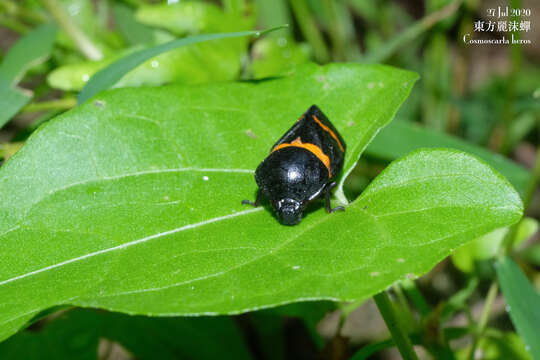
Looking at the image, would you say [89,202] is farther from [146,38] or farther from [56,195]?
[146,38]

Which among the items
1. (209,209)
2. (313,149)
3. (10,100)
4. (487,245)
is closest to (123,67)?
(10,100)

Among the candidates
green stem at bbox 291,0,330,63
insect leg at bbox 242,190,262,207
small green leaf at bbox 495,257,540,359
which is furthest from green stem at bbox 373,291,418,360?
green stem at bbox 291,0,330,63

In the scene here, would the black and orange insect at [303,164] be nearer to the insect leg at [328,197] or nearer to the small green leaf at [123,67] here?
the insect leg at [328,197]

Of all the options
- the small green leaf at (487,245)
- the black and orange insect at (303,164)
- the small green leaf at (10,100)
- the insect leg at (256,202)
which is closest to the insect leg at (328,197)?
the black and orange insect at (303,164)

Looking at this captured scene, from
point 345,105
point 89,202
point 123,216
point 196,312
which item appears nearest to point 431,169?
point 345,105

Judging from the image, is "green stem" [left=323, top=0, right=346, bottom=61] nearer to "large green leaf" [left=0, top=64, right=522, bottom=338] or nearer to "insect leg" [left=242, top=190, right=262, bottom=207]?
"large green leaf" [left=0, top=64, right=522, bottom=338]

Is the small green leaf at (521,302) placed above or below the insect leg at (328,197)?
below
